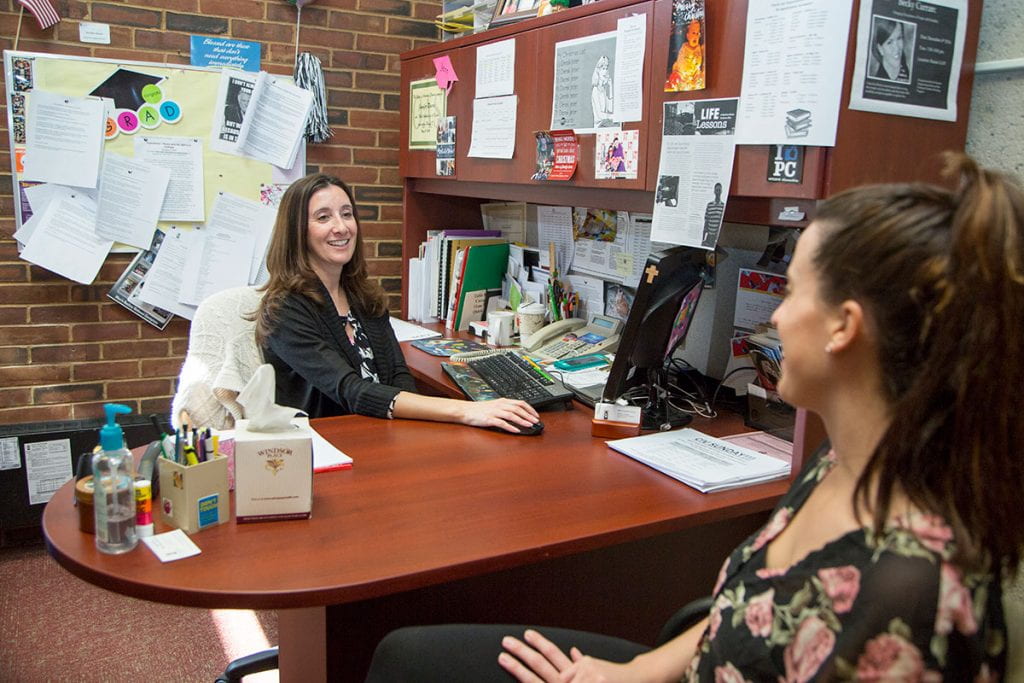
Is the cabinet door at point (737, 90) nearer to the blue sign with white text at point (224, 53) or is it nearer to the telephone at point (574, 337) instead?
the telephone at point (574, 337)

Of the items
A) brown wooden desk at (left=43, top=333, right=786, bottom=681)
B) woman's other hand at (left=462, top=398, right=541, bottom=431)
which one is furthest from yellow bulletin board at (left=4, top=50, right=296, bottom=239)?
woman's other hand at (left=462, top=398, right=541, bottom=431)

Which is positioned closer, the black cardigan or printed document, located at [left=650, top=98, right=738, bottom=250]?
printed document, located at [left=650, top=98, right=738, bottom=250]

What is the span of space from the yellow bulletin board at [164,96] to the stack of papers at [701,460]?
6.36 ft

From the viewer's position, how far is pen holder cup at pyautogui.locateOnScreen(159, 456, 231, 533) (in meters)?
1.29

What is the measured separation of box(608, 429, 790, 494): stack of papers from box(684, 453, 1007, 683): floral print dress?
2.12ft

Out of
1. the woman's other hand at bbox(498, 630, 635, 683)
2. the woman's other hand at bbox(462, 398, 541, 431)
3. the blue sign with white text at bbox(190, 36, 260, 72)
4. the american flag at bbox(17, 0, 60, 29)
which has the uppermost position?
the american flag at bbox(17, 0, 60, 29)

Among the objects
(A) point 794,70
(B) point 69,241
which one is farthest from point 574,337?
(B) point 69,241

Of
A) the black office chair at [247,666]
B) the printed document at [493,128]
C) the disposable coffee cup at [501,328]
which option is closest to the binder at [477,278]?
the disposable coffee cup at [501,328]

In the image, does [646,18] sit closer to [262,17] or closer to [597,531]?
[597,531]

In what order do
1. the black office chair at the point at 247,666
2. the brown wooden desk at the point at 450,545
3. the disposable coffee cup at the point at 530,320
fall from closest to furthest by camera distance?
the brown wooden desk at the point at 450,545 → the black office chair at the point at 247,666 → the disposable coffee cup at the point at 530,320

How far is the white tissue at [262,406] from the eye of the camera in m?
1.34

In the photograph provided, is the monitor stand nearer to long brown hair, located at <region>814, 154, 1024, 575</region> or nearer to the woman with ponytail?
the woman with ponytail

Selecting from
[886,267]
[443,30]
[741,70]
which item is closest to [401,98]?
[443,30]

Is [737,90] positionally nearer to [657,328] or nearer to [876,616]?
[657,328]
